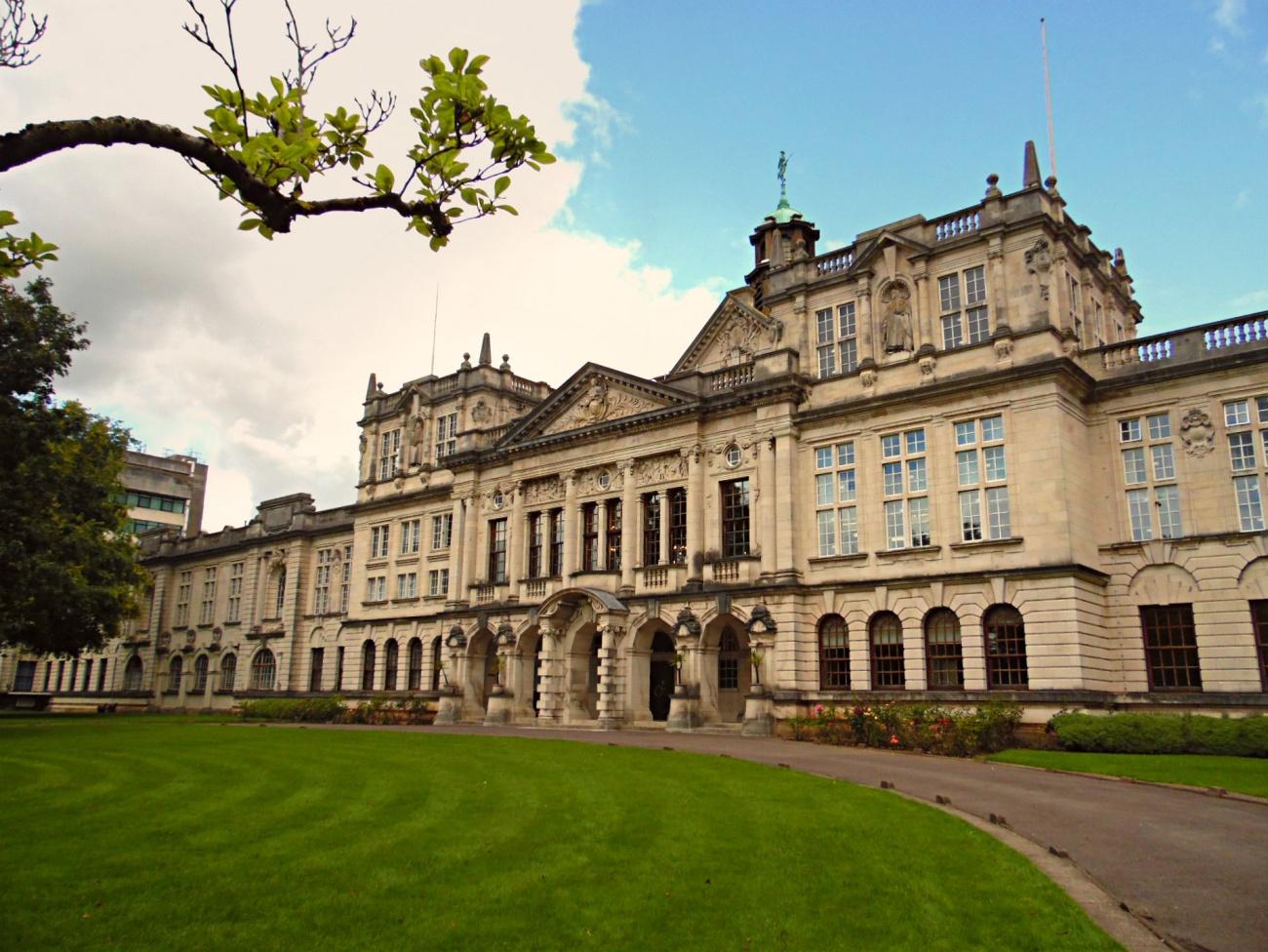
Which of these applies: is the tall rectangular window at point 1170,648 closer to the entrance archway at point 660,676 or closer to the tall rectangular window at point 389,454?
the entrance archway at point 660,676

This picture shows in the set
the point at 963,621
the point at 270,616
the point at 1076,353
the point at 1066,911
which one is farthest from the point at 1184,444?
the point at 270,616

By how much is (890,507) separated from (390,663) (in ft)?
104

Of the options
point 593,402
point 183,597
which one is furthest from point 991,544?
point 183,597

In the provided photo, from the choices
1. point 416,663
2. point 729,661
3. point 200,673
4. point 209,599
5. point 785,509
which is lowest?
point 200,673

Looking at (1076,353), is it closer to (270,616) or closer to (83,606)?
(83,606)

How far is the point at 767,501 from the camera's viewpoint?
125ft

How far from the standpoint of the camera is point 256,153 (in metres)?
6.69

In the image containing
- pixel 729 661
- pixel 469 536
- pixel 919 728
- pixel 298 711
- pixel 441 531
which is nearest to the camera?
pixel 919 728

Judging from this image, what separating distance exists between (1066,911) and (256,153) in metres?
9.68

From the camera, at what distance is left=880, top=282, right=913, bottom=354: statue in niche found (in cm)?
3684

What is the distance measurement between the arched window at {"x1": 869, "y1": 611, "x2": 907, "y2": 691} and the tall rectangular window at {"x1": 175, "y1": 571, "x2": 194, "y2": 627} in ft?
177

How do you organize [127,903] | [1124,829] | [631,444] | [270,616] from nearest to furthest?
[127,903]
[1124,829]
[631,444]
[270,616]

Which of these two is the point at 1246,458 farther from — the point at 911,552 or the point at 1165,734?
the point at 911,552

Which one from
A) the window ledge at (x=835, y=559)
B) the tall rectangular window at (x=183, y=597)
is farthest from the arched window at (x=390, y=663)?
the window ledge at (x=835, y=559)
